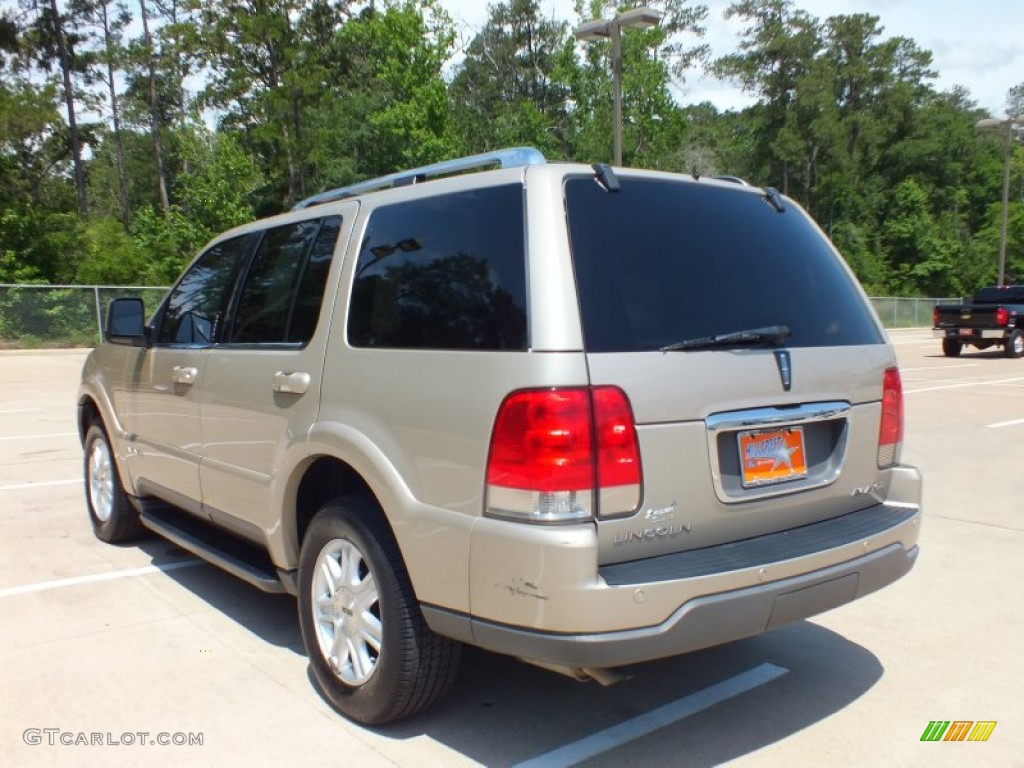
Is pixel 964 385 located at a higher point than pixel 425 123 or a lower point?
lower

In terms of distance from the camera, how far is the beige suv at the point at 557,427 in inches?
104

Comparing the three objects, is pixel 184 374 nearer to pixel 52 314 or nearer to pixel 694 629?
pixel 694 629

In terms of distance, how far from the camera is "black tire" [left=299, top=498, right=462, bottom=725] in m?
3.02

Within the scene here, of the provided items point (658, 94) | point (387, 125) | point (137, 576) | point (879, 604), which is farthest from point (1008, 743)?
point (658, 94)

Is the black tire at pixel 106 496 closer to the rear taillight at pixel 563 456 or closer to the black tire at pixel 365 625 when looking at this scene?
the black tire at pixel 365 625

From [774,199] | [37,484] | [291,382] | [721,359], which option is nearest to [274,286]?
[291,382]

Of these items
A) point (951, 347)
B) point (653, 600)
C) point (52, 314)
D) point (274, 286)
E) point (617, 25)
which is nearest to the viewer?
point (653, 600)

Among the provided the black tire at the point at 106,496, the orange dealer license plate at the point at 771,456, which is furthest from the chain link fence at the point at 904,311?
the orange dealer license plate at the point at 771,456

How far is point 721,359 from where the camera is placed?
2.93 metres

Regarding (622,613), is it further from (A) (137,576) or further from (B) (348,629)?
(A) (137,576)

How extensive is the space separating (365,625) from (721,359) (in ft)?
5.19

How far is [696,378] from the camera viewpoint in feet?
9.34

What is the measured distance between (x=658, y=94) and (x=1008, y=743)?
49.1 m

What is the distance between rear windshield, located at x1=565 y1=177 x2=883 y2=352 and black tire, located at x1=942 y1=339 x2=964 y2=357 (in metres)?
22.5
